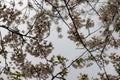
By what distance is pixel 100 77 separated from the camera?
10586 mm

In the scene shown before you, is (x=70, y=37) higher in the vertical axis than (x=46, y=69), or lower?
higher

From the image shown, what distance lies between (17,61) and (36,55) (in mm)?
722

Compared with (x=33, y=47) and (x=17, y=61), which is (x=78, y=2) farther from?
(x=17, y=61)

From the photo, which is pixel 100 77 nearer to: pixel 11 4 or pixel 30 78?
pixel 30 78

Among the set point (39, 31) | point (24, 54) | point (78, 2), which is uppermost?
point (78, 2)

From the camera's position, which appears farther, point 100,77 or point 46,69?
point 100,77

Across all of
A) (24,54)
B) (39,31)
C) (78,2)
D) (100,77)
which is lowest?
(100,77)

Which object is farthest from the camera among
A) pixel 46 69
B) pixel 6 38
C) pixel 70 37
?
pixel 70 37

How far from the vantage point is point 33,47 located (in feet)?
32.3

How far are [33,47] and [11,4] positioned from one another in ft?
5.67

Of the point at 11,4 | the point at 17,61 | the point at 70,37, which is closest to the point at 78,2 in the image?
the point at 70,37

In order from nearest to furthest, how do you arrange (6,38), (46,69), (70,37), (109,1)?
(109,1) < (46,69) < (6,38) < (70,37)

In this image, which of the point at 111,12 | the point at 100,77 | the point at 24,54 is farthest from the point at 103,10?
the point at 24,54

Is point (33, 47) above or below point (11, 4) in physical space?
below
